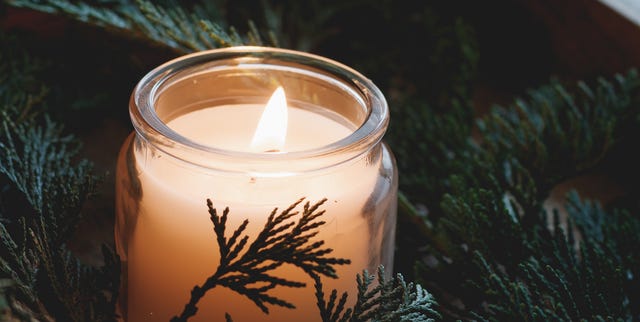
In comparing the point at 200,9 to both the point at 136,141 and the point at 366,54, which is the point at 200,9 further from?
the point at 136,141

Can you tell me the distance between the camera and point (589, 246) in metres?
0.72

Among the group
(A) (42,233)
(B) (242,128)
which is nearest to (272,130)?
(B) (242,128)

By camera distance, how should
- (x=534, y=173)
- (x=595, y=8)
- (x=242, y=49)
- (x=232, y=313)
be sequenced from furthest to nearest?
(x=595, y=8)
(x=534, y=173)
(x=242, y=49)
(x=232, y=313)

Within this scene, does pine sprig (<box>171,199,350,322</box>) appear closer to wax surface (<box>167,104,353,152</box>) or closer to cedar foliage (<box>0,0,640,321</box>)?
cedar foliage (<box>0,0,640,321</box>)

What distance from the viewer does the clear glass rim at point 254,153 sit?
56 centimetres

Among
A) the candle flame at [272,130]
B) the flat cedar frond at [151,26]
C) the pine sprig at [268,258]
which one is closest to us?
the pine sprig at [268,258]

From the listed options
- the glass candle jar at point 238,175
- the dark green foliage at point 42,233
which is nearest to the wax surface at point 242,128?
the glass candle jar at point 238,175

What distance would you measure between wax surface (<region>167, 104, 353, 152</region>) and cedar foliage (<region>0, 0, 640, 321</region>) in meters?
0.08

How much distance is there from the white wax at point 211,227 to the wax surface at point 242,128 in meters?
0.07

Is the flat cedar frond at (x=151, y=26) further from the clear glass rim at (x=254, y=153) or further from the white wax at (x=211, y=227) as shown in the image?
the white wax at (x=211, y=227)

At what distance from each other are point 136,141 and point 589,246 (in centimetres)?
43

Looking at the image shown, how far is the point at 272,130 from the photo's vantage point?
0.66m

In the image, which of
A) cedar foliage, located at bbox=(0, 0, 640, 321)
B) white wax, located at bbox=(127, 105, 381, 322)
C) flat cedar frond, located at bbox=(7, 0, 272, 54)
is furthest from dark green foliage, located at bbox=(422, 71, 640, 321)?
flat cedar frond, located at bbox=(7, 0, 272, 54)

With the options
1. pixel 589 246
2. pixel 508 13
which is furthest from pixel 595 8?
pixel 589 246
